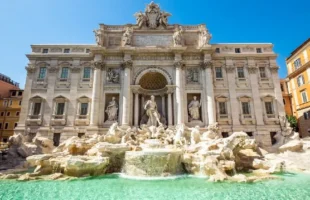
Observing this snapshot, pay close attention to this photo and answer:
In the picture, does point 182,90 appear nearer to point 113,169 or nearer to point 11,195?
point 113,169

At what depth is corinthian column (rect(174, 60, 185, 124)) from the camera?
57.9 feet

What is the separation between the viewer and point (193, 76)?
19719 mm

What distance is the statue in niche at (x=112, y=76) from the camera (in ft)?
63.7

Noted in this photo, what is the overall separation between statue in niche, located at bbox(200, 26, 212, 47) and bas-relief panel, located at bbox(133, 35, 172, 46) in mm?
3563

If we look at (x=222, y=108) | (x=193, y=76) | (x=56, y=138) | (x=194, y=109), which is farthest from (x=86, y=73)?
(x=222, y=108)

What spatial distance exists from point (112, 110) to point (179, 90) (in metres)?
7.22

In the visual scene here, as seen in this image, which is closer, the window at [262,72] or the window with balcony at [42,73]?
the window with balcony at [42,73]

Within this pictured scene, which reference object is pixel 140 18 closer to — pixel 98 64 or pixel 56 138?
pixel 98 64

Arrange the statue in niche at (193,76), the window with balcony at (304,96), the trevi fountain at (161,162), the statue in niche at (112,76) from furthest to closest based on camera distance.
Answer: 1. the window with balcony at (304,96)
2. the statue in niche at (193,76)
3. the statue in niche at (112,76)
4. the trevi fountain at (161,162)

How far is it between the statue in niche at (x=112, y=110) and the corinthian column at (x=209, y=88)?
953 centimetres

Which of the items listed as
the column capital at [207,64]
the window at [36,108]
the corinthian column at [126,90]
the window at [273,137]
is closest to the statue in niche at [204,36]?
the column capital at [207,64]

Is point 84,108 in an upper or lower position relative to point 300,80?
lower

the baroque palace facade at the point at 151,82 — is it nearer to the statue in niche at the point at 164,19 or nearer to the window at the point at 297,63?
the statue in niche at the point at 164,19

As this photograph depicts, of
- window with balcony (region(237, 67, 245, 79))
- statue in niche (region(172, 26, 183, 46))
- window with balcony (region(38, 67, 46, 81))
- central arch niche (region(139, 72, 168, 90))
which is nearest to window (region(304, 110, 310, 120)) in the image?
window with balcony (region(237, 67, 245, 79))
